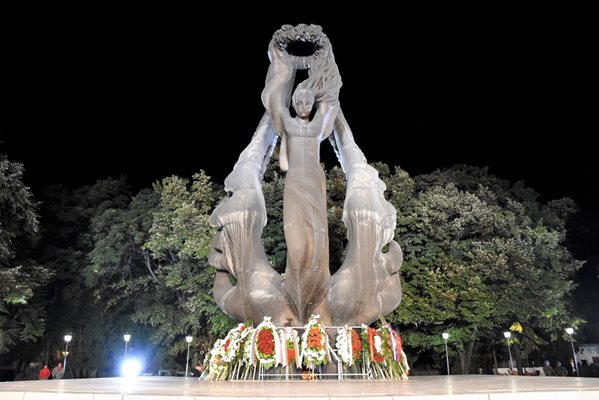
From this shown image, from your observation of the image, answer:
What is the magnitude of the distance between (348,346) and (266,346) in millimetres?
1638

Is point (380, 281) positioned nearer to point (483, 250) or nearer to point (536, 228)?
point (483, 250)

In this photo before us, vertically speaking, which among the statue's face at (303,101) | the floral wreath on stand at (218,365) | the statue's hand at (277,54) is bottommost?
the floral wreath on stand at (218,365)

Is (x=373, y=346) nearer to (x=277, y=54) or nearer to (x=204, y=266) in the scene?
(x=277, y=54)

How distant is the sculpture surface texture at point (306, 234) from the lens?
10797 mm

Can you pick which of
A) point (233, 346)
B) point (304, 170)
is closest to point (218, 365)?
point (233, 346)

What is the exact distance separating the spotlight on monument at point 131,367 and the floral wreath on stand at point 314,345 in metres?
17.0

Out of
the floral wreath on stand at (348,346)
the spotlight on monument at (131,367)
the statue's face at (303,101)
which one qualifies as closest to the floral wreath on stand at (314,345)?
the floral wreath on stand at (348,346)

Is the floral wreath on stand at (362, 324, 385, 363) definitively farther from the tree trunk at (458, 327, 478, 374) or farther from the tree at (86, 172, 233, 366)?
the tree trunk at (458, 327, 478, 374)

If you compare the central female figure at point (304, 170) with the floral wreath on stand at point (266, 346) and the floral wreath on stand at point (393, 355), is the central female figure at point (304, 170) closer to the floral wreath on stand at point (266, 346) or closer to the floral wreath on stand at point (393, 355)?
the floral wreath on stand at point (266, 346)

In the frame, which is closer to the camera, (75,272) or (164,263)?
(164,263)

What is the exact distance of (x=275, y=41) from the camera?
43.3ft

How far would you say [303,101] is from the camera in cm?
1191

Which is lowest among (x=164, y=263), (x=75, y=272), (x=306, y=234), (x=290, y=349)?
(x=290, y=349)

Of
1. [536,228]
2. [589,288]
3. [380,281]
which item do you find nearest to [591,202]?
[589,288]
